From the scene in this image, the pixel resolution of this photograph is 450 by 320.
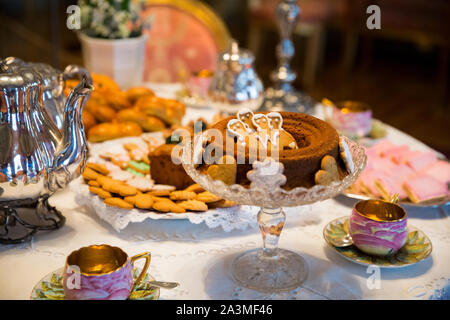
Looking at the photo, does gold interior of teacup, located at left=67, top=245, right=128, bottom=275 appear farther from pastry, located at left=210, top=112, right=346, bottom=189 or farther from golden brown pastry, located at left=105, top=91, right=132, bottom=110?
golden brown pastry, located at left=105, top=91, right=132, bottom=110

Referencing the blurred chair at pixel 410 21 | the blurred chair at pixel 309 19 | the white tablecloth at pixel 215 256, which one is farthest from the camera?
the blurred chair at pixel 309 19

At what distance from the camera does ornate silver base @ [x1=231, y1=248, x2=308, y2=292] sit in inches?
37.2

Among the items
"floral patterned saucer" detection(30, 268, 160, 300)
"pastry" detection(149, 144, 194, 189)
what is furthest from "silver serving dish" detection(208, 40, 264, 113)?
"floral patterned saucer" detection(30, 268, 160, 300)

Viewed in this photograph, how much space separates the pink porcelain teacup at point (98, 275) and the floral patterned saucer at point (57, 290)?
0.02 meters

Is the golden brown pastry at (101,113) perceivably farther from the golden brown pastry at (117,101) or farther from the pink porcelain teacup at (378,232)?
the pink porcelain teacup at (378,232)

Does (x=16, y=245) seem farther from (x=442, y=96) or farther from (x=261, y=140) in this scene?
(x=442, y=96)

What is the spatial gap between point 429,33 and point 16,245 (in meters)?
3.36

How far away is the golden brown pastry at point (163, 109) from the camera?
1479 millimetres

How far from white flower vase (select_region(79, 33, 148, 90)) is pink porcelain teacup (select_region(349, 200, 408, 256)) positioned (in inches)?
39.7

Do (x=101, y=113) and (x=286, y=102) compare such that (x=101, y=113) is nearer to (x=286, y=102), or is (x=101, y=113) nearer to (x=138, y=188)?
(x=138, y=188)

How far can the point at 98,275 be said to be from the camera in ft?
2.61

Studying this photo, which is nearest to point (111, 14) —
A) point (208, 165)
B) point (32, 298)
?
point (208, 165)

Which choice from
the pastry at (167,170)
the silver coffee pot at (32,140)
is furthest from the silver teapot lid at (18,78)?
the pastry at (167,170)

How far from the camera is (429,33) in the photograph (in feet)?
12.3
